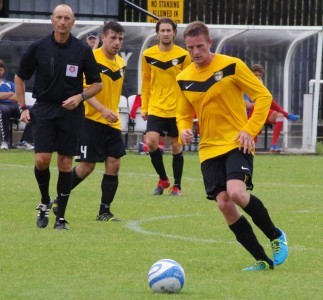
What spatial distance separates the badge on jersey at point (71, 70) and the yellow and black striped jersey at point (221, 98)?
2.23 meters

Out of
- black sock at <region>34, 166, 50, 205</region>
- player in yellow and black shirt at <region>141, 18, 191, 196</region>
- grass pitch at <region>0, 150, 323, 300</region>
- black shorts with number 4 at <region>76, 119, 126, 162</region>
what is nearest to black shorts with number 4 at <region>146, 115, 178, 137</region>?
player in yellow and black shirt at <region>141, 18, 191, 196</region>

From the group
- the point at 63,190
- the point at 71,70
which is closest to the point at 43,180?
the point at 63,190

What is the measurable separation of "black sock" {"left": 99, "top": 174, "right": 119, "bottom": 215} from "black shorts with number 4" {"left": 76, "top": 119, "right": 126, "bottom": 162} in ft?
0.77

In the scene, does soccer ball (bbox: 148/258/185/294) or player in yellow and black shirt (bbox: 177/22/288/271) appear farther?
player in yellow and black shirt (bbox: 177/22/288/271)

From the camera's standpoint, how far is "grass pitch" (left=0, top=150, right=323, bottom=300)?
8195 millimetres

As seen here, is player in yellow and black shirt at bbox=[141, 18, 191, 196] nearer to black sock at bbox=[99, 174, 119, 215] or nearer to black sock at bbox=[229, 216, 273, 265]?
black sock at bbox=[99, 174, 119, 215]

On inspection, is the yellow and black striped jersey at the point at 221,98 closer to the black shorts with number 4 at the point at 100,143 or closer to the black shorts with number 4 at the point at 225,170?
the black shorts with number 4 at the point at 225,170

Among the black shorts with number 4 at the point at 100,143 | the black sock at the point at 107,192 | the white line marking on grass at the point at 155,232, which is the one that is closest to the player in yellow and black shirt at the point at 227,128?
the white line marking on grass at the point at 155,232

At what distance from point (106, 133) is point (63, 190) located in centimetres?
137

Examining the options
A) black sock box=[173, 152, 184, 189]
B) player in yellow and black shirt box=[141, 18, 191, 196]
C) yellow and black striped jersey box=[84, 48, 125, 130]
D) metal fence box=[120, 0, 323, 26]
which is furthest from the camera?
metal fence box=[120, 0, 323, 26]

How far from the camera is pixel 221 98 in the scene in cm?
934

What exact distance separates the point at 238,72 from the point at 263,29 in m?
15.8

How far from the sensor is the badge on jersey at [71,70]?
37.6ft

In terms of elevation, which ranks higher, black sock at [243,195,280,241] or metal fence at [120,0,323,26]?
metal fence at [120,0,323,26]
